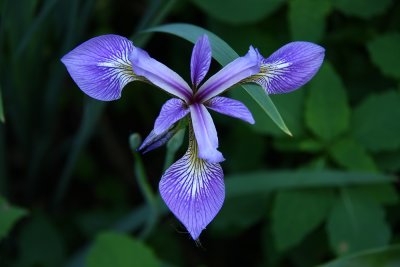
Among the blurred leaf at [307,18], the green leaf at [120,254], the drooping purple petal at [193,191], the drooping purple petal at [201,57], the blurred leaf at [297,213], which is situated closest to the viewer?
the drooping purple petal at [193,191]

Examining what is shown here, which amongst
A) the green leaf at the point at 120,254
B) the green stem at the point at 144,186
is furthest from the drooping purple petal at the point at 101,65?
the green leaf at the point at 120,254

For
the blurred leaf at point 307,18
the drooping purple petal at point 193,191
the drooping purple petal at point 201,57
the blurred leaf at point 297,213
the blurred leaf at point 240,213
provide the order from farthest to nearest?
the blurred leaf at point 240,213, the blurred leaf at point 307,18, the blurred leaf at point 297,213, the drooping purple petal at point 201,57, the drooping purple petal at point 193,191

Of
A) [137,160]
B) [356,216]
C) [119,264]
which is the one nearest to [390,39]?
[356,216]

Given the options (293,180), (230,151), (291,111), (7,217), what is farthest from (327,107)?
(7,217)

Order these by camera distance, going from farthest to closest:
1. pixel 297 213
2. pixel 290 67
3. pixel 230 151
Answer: pixel 230 151
pixel 297 213
pixel 290 67

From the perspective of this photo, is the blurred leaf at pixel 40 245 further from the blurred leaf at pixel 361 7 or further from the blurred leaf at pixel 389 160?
the blurred leaf at pixel 361 7

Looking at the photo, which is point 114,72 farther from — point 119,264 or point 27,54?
point 27,54

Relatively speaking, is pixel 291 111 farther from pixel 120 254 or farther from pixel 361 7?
pixel 120 254

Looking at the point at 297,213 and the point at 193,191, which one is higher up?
the point at 193,191
